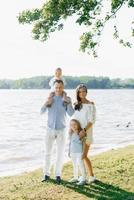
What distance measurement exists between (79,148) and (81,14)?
11.3 feet

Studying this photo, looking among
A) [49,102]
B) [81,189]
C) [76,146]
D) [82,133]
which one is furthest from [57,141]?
[81,189]

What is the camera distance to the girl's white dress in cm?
1286

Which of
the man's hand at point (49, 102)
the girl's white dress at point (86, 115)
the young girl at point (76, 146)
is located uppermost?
the man's hand at point (49, 102)

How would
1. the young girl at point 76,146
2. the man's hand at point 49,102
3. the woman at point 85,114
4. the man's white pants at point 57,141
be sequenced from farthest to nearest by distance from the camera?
1. the man's white pants at point 57,141
2. the man's hand at point 49,102
3. the young girl at point 76,146
4. the woman at point 85,114

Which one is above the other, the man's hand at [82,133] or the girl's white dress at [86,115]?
the girl's white dress at [86,115]

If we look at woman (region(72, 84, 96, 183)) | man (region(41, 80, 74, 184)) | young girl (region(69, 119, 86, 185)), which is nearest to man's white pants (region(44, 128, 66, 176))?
man (region(41, 80, 74, 184))

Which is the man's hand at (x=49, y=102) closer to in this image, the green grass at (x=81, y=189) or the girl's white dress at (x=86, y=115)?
the girl's white dress at (x=86, y=115)

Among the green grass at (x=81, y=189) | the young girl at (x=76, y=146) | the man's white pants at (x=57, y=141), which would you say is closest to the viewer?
the green grass at (x=81, y=189)

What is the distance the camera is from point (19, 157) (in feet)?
82.4

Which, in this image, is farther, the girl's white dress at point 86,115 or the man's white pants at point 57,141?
the man's white pants at point 57,141

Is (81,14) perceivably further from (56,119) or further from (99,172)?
(99,172)

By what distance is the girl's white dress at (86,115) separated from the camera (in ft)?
42.2

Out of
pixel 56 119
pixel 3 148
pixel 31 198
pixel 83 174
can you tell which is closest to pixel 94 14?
pixel 56 119

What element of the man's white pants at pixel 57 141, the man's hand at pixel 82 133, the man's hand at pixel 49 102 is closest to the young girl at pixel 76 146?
the man's hand at pixel 82 133
